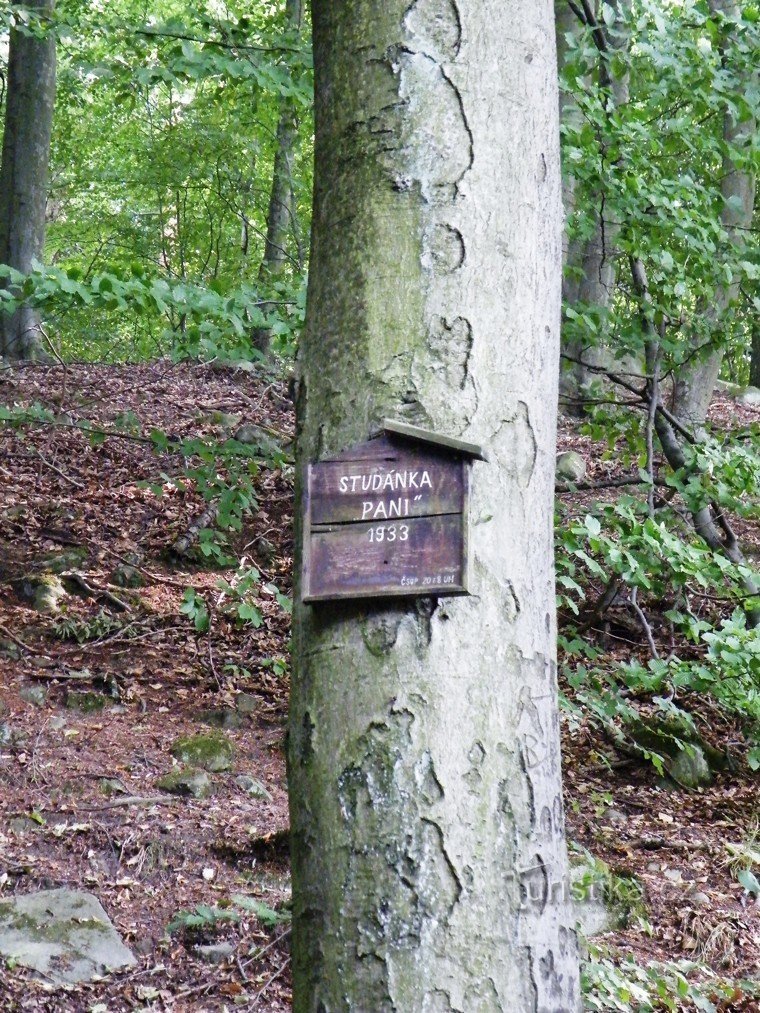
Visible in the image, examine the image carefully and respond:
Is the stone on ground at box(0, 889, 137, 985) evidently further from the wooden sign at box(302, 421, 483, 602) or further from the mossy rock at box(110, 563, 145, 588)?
the mossy rock at box(110, 563, 145, 588)

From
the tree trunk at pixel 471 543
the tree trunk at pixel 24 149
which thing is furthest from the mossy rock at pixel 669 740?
the tree trunk at pixel 24 149

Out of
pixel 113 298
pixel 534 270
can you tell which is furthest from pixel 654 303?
pixel 534 270

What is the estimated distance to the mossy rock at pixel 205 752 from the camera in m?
5.38

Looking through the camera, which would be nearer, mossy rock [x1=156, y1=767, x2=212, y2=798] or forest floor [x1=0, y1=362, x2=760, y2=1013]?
forest floor [x1=0, y1=362, x2=760, y2=1013]

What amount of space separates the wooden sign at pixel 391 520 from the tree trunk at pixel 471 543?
41mm

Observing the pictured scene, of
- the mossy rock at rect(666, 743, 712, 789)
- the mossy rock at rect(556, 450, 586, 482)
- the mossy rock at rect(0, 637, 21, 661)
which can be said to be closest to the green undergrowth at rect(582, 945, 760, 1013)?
the mossy rock at rect(666, 743, 712, 789)

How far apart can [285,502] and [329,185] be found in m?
6.22

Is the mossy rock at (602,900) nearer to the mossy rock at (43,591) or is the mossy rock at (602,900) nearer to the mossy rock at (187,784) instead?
the mossy rock at (187,784)

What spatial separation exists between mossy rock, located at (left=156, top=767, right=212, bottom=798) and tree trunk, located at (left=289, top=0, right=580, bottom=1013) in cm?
331

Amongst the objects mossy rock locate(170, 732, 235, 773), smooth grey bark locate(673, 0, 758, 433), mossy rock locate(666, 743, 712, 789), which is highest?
smooth grey bark locate(673, 0, 758, 433)

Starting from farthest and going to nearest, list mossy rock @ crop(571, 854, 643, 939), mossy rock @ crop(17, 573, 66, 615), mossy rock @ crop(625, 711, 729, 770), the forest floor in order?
1. mossy rock @ crop(17, 573, 66, 615)
2. mossy rock @ crop(625, 711, 729, 770)
3. mossy rock @ crop(571, 854, 643, 939)
4. the forest floor

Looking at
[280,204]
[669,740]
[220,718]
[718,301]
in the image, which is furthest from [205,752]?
[280,204]

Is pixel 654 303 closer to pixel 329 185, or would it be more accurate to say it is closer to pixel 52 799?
pixel 329 185

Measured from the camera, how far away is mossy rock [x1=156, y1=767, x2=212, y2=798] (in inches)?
195
